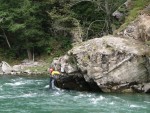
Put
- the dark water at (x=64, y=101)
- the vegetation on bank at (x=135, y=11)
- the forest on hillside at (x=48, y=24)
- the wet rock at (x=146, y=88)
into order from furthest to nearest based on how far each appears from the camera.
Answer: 1. the forest on hillside at (x=48, y=24)
2. the vegetation on bank at (x=135, y=11)
3. the wet rock at (x=146, y=88)
4. the dark water at (x=64, y=101)

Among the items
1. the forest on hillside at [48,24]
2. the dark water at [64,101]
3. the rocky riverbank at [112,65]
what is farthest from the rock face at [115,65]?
the forest on hillside at [48,24]

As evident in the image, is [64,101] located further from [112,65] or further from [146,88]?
[146,88]

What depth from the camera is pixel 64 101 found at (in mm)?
23703

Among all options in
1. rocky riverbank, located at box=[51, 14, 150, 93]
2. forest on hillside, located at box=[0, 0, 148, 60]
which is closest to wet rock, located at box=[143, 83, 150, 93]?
rocky riverbank, located at box=[51, 14, 150, 93]

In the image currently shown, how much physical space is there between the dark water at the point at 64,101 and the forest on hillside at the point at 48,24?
13430mm

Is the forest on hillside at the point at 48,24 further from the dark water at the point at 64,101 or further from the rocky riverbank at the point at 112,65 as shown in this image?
the dark water at the point at 64,101

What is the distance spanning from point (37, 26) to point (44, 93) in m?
17.6

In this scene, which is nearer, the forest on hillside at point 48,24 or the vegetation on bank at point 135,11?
the vegetation on bank at point 135,11

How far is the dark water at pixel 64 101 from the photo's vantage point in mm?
21312

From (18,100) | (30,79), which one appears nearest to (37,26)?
(30,79)

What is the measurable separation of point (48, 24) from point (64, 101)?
22.9 metres

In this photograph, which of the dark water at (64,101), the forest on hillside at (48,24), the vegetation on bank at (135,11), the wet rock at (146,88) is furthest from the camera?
the forest on hillside at (48,24)

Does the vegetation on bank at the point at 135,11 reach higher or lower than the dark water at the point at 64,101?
higher

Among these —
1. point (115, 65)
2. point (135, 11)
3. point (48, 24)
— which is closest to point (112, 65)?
point (115, 65)
